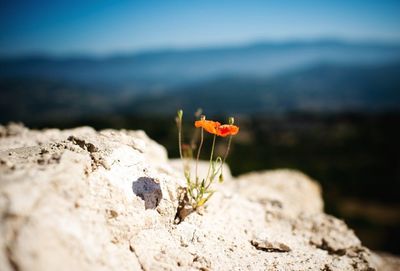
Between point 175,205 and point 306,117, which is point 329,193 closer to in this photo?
point 175,205

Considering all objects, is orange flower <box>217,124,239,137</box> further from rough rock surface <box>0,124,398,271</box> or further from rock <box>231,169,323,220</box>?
rock <box>231,169,323,220</box>

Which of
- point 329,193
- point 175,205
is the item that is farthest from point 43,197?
point 329,193

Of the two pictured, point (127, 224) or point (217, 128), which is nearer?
point (127, 224)

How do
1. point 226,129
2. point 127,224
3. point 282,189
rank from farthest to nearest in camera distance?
point 282,189 < point 226,129 < point 127,224

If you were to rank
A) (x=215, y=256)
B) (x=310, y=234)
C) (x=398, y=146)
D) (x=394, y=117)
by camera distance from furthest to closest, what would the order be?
(x=394, y=117)
(x=398, y=146)
(x=310, y=234)
(x=215, y=256)

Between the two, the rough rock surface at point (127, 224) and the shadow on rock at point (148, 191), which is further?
the shadow on rock at point (148, 191)

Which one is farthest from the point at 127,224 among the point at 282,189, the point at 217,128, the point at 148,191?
the point at 282,189

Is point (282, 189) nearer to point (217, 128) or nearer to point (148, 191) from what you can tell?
point (217, 128)

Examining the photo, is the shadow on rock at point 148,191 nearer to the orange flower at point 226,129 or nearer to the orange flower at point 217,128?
the orange flower at point 217,128

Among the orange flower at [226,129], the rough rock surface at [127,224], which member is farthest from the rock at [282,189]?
the orange flower at [226,129]
